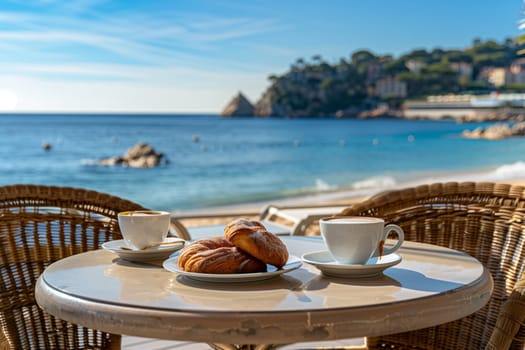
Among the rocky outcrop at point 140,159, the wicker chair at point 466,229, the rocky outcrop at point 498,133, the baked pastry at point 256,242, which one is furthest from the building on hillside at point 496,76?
the baked pastry at point 256,242

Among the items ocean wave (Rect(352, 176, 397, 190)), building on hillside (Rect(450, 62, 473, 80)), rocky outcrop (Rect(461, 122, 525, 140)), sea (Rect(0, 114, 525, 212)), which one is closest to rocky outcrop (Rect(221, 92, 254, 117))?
sea (Rect(0, 114, 525, 212))

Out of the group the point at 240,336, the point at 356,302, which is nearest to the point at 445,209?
the point at 356,302

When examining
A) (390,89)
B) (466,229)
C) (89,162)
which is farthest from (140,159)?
(390,89)

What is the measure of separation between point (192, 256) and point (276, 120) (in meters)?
45.9

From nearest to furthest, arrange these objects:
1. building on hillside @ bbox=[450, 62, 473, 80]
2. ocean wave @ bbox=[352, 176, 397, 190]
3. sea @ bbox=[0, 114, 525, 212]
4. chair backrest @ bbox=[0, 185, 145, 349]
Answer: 1. chair backrest @ bbox=[0, 185, 145, 349]
2. sea @ bbox=[0, 114, 525, 212]
3. ocean wave @ bbox=[352, 176, 397, 190]
4. building on hillside @ bbox=[450, 62, 473, 80]

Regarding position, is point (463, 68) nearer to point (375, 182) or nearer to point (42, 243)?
point (375, 182)

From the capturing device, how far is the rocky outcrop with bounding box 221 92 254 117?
151 feet

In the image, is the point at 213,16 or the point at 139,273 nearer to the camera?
the point at 139,273

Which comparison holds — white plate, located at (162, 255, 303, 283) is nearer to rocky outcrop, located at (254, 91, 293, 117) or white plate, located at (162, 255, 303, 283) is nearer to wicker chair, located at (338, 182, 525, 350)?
wicker chair, located at (338, 182, 525, 350)

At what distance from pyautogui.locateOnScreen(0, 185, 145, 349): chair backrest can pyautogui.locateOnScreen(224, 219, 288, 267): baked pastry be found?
2.40 ft

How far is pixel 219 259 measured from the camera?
0.92 m

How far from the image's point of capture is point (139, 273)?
102cm

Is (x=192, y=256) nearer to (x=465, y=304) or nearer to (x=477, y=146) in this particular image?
(x=465, y=304)

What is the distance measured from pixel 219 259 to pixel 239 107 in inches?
1798
